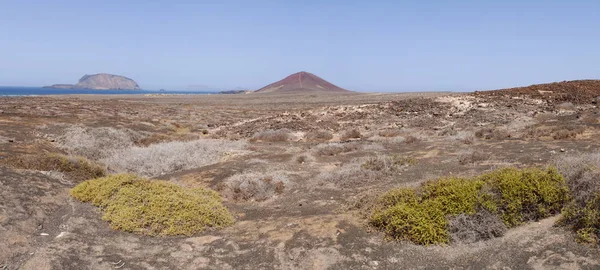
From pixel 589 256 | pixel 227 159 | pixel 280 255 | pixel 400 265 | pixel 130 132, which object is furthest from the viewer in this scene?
pixel 130 132

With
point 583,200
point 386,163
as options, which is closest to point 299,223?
point 583,200

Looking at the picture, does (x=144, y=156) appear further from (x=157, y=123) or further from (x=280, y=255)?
(x=157, y=123)

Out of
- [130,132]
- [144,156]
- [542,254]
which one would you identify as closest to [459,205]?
[542,254]

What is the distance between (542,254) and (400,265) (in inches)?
93.4

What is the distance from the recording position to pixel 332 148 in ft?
61.2

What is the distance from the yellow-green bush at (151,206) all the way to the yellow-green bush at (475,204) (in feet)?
13.1

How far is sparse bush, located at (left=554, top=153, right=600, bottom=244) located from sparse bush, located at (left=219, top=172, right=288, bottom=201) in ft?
25.3

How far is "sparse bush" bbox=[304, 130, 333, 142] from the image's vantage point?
82.7 ft

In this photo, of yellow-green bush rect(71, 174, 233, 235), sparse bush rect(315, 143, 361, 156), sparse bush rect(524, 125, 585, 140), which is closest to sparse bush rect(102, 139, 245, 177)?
sparse bush rect(315, 143, 361, 156)

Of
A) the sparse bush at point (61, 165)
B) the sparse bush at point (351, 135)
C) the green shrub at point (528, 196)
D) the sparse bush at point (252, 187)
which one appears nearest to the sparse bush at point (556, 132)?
the sparse bush at point (351, 135)

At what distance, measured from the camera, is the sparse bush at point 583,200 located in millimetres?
6711

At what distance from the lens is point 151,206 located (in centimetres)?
941

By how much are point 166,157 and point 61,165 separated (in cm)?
533

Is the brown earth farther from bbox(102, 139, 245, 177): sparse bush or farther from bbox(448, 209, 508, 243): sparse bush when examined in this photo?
bbox(102, 139, 245, 177): sparse bush
